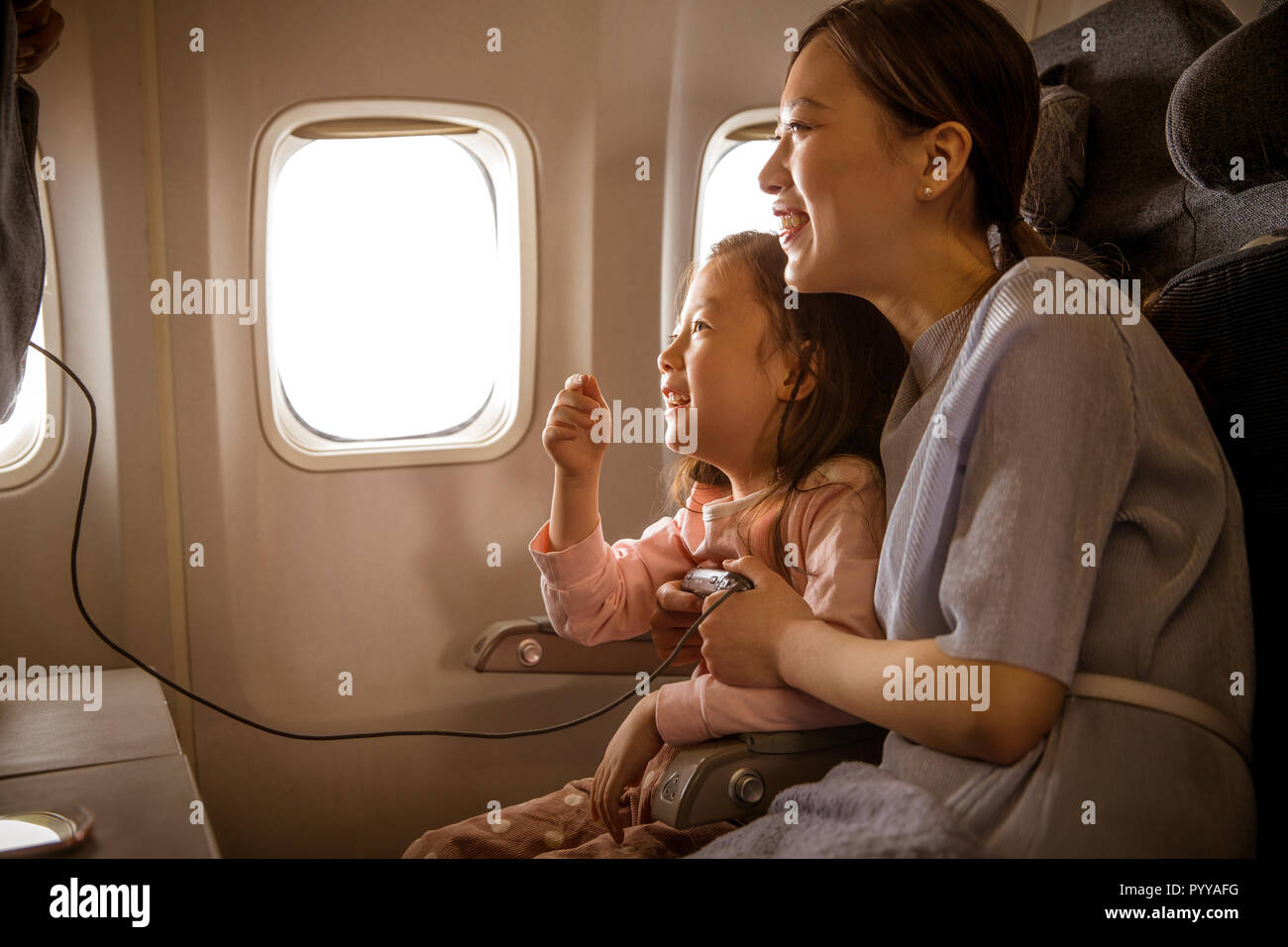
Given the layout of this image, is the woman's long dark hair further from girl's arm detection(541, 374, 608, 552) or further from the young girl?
girl's arm detection(541, 374, 608, 552)

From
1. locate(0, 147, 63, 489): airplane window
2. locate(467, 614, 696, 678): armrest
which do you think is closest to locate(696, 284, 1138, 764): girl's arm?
locate(467, 614, 696, 678): armrest

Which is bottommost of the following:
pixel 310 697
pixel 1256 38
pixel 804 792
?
pixel 310 697

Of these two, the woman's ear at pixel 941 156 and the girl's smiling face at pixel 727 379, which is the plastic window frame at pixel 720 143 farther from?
the woman's ear at pixel 941 156

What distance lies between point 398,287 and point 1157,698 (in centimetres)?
170

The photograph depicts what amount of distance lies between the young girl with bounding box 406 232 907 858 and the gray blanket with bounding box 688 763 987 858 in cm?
26

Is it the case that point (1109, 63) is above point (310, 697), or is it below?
above

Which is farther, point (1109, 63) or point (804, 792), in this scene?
point (1109, 63)

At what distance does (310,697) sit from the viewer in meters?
1.98

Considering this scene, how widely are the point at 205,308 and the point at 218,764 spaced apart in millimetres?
951

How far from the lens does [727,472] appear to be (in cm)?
Answer: 148

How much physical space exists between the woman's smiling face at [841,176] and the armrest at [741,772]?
58 cm

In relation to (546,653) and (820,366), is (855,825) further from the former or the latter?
(546,653)
